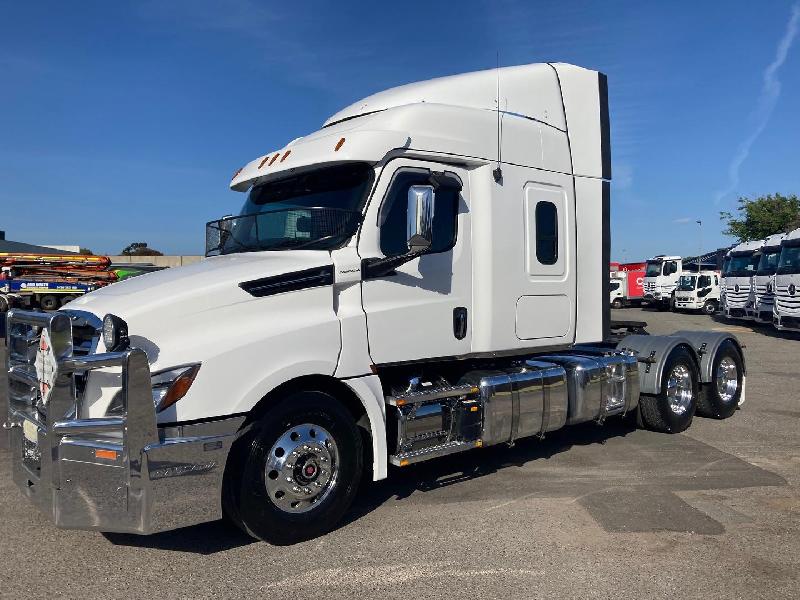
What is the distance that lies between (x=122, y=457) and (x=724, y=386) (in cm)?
754

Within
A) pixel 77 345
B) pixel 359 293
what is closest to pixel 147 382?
pixel 77 345

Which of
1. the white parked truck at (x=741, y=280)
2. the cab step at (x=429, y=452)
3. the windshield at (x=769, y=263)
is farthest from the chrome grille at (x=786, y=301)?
the cab step at (x=429, y=452)

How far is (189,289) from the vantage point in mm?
4176

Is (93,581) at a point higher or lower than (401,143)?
lower

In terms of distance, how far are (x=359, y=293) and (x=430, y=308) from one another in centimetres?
70

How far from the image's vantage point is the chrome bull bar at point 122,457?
3633 millimetres

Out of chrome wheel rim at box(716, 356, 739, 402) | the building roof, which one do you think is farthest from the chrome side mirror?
the building roof

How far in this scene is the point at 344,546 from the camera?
14.3 ft

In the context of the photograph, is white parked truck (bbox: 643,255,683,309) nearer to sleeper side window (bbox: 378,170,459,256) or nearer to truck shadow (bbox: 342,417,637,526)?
truck shadow (bbox: 342,417,637,526)

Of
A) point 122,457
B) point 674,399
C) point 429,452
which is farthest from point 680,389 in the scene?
point 122,457

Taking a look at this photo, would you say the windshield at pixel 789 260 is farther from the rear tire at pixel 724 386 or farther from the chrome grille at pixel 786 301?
the rear tire at pixel 724 386

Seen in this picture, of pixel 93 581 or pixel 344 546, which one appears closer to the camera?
pixel 93 581

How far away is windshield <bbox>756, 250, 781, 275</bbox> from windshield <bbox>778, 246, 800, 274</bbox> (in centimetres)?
→ 106

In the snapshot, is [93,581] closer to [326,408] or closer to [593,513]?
[326,408]
